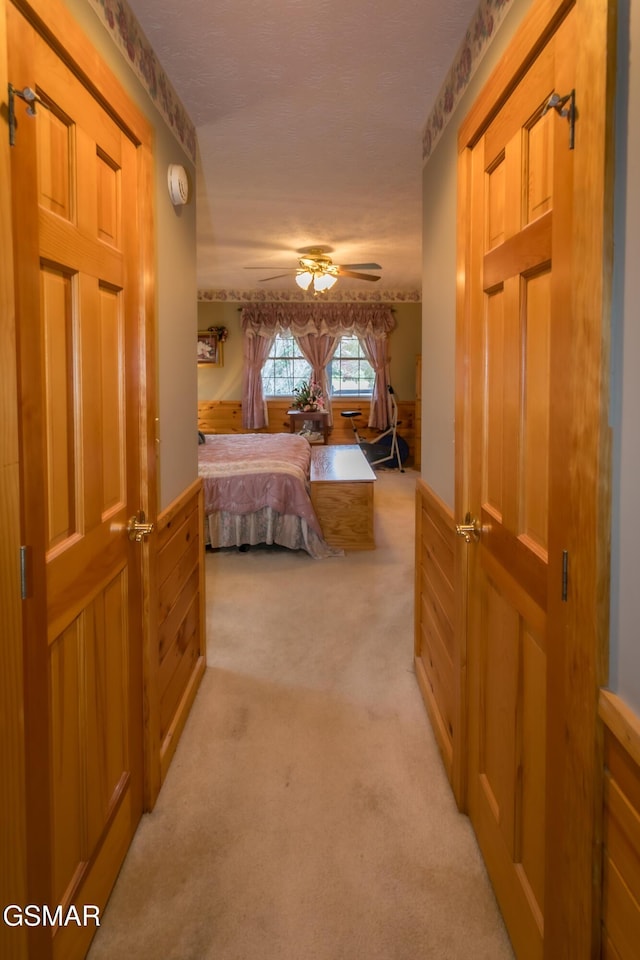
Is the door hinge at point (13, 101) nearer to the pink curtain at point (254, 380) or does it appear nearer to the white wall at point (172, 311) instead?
the white wall at point (172, 311)

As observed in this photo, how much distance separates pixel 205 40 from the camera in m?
1.87

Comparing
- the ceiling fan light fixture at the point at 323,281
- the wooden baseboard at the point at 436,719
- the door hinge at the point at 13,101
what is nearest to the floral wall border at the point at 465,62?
the door hinge at the point at 13,101

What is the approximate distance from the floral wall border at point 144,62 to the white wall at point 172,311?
0.10 ft

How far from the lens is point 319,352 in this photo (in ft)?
27.9

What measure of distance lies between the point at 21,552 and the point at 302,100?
2048 millimetres

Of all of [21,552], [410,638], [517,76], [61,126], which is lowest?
[410,638]

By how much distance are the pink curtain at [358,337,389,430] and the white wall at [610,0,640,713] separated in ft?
25.7

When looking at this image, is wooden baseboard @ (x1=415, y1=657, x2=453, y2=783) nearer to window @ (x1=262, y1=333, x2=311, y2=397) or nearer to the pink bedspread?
the pink bedspread

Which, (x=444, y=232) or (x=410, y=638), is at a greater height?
(x=444, y=232)

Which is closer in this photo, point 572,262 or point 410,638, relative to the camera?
point 572,262

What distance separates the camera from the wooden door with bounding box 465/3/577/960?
1.15m

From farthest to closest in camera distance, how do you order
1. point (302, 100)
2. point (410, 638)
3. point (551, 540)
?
point (410, 638) < point (302, 100) < point (551, 540)

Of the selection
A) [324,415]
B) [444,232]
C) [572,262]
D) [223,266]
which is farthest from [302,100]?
[324,415]

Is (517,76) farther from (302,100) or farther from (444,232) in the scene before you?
(302,100)
